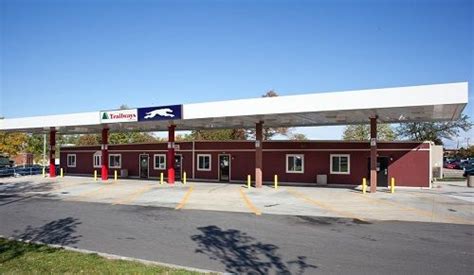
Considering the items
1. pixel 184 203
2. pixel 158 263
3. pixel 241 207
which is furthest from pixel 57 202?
pixel 158 263

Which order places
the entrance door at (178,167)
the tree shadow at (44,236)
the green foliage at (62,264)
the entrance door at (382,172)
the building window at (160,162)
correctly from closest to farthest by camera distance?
the green foliage at (62,264) < the tree shadow at (44,236) < the entrance door at (382,172) < the entrance door at (178,167) < the building window at (160,162)

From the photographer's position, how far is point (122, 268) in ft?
25.6

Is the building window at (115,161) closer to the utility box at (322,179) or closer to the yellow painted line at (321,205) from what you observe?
the utility box at (322,179)

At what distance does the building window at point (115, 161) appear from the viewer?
126 ft

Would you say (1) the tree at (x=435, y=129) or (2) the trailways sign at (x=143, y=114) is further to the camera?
(1) the tree at (x=435, y=129)

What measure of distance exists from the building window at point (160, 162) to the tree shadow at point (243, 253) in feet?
77.9

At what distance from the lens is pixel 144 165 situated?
36656mm

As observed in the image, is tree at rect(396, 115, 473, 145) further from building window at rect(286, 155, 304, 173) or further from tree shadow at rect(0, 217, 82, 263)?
tree shadow at rect(0, 217, 82, 263)

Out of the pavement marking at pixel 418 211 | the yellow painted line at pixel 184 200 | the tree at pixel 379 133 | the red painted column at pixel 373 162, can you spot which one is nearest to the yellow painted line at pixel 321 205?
Result: the pavement marking at pixel 418 211

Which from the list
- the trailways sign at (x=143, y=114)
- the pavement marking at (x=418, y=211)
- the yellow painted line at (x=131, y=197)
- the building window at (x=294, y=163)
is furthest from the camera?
the building window at (x=294, y=163)

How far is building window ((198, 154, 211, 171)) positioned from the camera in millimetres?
33312

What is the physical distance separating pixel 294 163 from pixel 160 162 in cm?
1239

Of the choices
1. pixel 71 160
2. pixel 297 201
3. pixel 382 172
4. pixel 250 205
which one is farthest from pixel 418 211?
pixel 71 160

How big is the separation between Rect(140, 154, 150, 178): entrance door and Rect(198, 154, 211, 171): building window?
5.55 m
